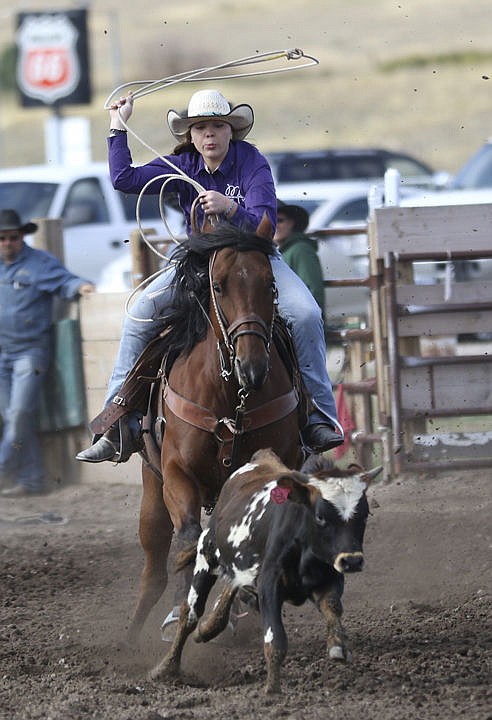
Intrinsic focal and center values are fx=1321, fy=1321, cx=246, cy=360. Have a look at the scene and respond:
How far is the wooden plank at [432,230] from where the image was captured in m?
9.14

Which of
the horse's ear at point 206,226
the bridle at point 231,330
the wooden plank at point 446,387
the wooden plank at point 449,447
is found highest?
the horse's ear at point 206,226

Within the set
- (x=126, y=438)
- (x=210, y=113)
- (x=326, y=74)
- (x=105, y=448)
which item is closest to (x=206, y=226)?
(x=210, y=113)

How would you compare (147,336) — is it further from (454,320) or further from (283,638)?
(454,320)

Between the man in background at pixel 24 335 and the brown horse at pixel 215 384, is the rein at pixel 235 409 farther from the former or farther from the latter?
the man in background at pixel 24 335

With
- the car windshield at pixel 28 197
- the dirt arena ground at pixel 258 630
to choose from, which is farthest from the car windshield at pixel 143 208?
the dirt arena ground at pixel 258 630

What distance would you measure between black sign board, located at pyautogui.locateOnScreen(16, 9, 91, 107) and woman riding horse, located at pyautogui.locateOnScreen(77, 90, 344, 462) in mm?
18722

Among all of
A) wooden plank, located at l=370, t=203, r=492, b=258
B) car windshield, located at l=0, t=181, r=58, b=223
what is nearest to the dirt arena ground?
wooden plank, located at l=370, t=203, r=492, b=258

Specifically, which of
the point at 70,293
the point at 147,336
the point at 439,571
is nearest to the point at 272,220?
the point at 147,336

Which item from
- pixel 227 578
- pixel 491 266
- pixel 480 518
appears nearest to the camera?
pixel 227 578

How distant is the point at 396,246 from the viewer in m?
9.23

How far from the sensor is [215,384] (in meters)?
5.68

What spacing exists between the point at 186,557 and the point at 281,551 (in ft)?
2.55

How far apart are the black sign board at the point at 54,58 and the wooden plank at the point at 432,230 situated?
16.1 m

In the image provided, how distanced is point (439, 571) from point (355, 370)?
2652mm
